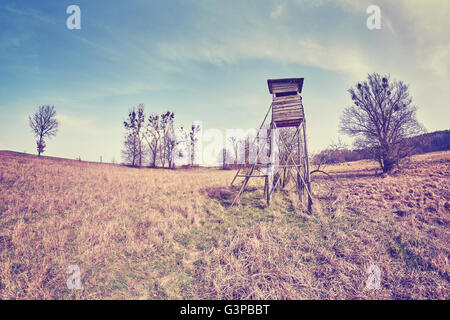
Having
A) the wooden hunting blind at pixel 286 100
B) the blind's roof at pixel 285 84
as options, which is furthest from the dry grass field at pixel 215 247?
the blind's roof at pixel 285 84

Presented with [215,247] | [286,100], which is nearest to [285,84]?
[286,100]

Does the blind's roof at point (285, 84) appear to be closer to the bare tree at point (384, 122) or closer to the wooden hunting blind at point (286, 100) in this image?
the wooden hunting blind at point (286, 100)

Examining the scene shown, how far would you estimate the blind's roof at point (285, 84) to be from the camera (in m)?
Answer: 10.1

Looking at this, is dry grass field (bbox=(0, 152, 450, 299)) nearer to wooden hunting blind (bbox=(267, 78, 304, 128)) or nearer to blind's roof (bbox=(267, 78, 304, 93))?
wooden hunting blind (bbox=(267, 78, 304, 128))

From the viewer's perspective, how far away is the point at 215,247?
18.6 ft

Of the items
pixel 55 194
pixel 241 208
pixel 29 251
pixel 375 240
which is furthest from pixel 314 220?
pixel 55 194

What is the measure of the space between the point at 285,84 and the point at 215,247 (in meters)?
9.21

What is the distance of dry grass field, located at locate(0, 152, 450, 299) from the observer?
398cm

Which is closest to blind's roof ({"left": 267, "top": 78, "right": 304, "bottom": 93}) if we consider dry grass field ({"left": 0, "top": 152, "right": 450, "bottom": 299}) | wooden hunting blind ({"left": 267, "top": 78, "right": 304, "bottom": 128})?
wooden hunting blind ({"left": 267, "top": 78, "right": 304, "bottom": 128})

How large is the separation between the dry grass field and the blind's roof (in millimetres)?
6540

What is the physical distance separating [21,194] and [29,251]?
5.17m

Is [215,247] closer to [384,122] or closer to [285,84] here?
[285,84]
